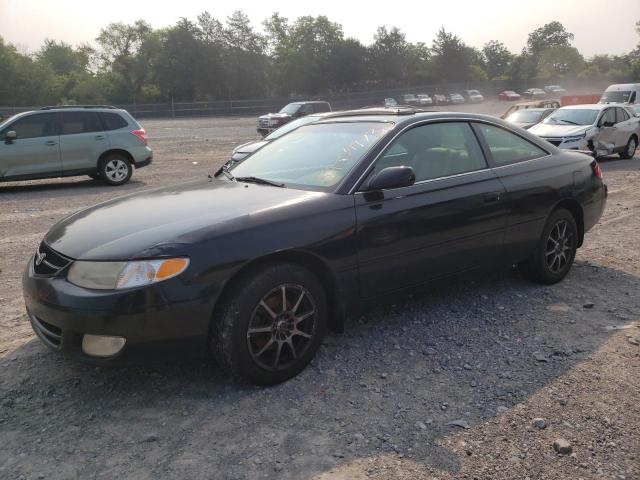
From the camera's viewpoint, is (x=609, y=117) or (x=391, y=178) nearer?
(x=391, y=178)

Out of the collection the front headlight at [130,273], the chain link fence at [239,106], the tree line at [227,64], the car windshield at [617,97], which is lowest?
the front headlight at [130,273]

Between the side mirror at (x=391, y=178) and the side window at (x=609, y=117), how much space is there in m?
13.6

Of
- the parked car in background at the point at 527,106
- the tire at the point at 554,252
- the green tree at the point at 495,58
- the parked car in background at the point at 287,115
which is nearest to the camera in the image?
the tire at the point at 554,252

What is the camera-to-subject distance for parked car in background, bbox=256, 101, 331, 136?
2702 centimetres

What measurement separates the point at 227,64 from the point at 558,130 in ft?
221

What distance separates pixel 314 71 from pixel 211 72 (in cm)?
1439

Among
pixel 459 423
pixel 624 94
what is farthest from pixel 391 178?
pixel 624 94

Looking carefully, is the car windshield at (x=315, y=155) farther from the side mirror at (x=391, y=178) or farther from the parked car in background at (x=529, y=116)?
the parked car in background at (x=529, y=116)

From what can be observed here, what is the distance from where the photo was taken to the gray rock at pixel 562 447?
9.04ft

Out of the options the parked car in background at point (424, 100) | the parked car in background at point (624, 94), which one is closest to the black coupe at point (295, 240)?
the parked car in background at point (624, 94)

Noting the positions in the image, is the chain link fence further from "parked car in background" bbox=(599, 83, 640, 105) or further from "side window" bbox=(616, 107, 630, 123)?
"side window" bbox=(616, 107, 630, 123)

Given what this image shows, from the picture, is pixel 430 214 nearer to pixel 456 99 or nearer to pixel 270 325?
pixel 270 325

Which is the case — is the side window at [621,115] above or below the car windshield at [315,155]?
above

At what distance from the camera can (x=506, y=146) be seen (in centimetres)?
476
